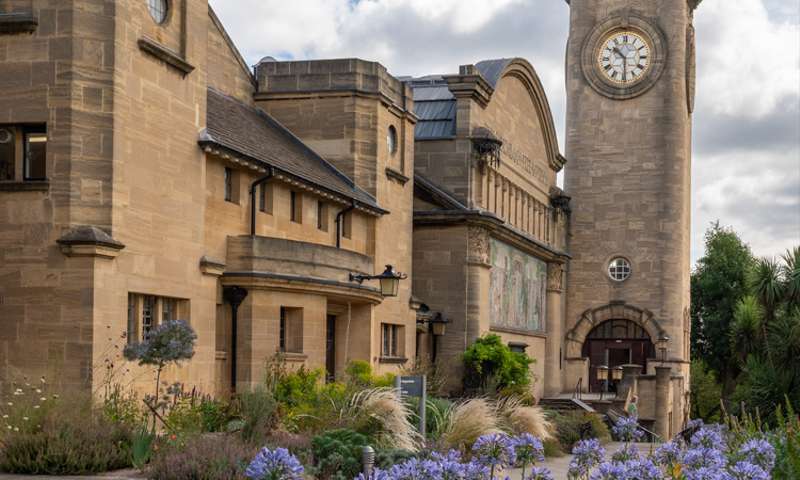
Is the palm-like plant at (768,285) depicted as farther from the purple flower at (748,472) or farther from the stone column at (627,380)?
the purple flower at (748,472)

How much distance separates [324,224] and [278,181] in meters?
3.18

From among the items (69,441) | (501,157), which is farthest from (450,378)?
(69,441)

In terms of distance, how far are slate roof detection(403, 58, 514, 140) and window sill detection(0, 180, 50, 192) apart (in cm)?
2166

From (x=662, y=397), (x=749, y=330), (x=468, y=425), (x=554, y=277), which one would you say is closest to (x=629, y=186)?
(x=554, y=277)

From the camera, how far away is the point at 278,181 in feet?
92.8

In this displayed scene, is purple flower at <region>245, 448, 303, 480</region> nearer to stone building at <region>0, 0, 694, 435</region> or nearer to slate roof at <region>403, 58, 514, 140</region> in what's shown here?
stone building at <region>0, 0, 694, 435</region>

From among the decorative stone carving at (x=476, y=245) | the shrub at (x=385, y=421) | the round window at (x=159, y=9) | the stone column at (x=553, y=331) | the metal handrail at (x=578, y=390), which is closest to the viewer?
the shrub at (x=385, y=421)

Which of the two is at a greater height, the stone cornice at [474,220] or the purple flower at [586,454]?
the stone cornice at [474,220]

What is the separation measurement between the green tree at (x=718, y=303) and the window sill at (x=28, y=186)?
59408mm

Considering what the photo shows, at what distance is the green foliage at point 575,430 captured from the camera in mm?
28689

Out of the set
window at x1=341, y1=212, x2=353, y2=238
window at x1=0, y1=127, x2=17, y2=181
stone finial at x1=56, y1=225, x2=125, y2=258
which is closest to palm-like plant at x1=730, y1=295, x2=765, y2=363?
window at x1=341, y1=212, x2=353, y2=238

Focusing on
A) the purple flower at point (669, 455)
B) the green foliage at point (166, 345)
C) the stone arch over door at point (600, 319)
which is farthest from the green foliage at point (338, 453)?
the stone arch over door at point (600, 319)

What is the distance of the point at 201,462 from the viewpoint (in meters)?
14.7

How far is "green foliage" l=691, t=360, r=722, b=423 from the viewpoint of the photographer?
78.4 meters
